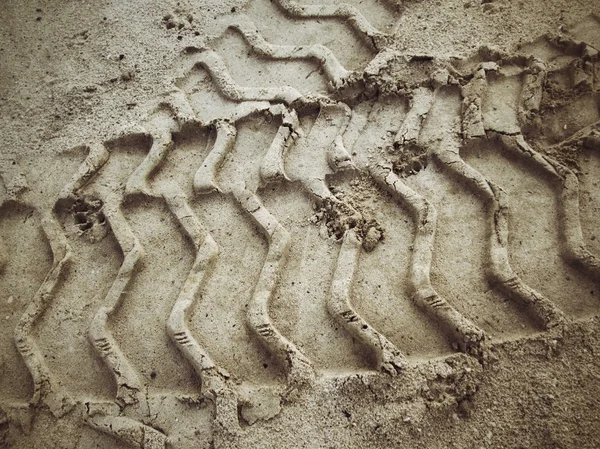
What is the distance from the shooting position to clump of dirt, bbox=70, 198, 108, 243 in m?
1.72

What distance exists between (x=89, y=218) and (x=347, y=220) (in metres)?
1.00

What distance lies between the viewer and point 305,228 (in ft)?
5.36

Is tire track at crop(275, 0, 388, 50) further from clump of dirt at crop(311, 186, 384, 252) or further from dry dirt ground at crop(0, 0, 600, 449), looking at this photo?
clump of dirt at crop(311, 186, 384, 252)

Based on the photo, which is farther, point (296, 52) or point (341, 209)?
point (296, 52)

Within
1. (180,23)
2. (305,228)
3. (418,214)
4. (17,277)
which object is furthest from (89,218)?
(418,214)

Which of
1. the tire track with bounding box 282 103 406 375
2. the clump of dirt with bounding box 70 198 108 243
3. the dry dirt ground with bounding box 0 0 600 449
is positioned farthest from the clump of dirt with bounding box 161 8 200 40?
the clump of dirt with bounding box 70 198 108 243

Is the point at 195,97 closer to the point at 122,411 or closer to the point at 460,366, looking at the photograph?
the point at 122,411

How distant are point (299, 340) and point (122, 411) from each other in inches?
22.3

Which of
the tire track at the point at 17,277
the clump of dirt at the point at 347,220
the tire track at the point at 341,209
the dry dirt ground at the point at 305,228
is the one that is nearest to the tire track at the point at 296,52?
the dry dirt ground at the point at 305,228

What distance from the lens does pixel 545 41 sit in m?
1.92

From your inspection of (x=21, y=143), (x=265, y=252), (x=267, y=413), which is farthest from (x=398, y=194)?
(x=21, y=143)

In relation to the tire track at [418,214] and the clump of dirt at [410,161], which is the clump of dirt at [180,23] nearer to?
the tire track at [418,214]

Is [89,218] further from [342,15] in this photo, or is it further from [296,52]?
[342,15]

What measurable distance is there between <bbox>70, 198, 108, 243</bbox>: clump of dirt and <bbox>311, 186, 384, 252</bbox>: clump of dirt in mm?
815
